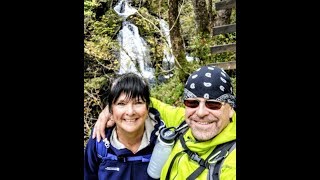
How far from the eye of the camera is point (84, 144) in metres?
2.54

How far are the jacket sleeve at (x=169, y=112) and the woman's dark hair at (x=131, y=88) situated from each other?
56 millimetres

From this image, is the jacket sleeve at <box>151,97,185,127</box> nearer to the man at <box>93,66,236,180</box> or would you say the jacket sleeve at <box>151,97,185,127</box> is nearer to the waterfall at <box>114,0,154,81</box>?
the man at <box>93,66,236,180</box>

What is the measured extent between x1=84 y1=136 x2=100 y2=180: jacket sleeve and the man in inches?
16.6

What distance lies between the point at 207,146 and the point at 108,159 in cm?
57

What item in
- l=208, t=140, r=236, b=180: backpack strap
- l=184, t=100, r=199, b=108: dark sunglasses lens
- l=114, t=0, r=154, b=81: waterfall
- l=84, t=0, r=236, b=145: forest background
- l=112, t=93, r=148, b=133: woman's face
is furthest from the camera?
l=114, t=0, r=154, b=81: waterfall

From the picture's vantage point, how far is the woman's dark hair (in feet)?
7.75

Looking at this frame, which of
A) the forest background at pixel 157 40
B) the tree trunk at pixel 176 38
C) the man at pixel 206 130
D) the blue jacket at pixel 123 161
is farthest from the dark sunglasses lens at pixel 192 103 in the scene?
the tree trunk at pixel 176 38

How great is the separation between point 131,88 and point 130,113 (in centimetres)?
13

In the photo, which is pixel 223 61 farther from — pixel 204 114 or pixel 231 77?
pixel 204 114

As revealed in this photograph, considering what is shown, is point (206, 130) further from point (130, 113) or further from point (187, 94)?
point (130, 113)

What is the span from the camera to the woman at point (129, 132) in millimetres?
2355

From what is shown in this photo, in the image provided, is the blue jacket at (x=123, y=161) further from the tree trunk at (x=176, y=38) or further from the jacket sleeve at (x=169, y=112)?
the tree trunk at (x=176, y=38)

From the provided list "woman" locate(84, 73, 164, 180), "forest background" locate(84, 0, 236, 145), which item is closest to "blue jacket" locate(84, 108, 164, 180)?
"woman" locate(84, 73, 164, 180)
